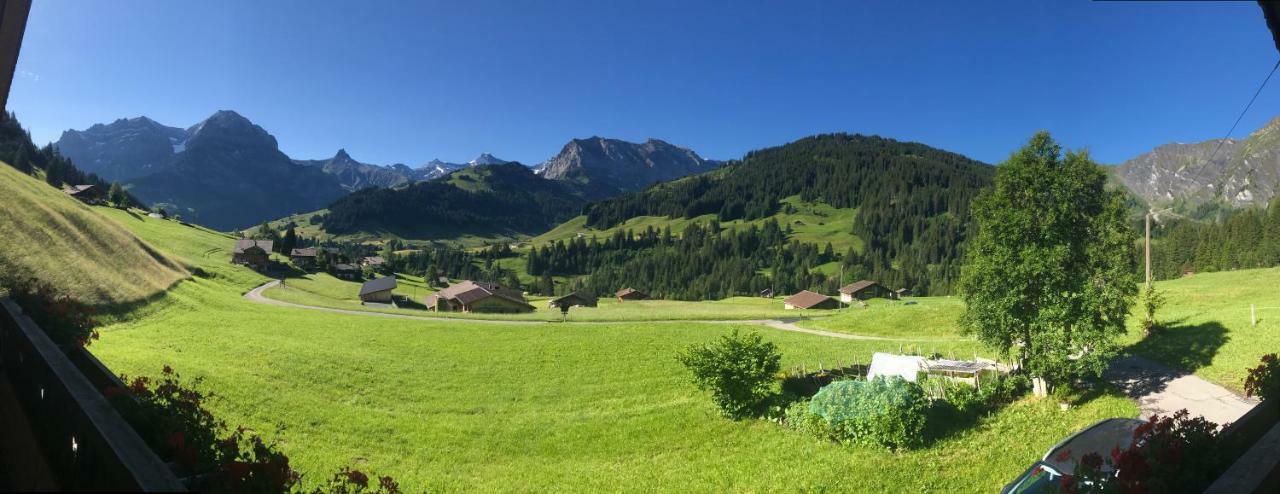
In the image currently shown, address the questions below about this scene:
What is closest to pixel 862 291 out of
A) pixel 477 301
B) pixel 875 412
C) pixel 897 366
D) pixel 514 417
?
pixel 477 301

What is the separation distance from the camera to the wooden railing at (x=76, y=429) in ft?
8.09

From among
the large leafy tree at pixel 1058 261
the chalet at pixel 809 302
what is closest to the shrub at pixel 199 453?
the large leafy tree at pixel 1058 261

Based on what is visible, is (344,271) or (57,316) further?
(344,271)

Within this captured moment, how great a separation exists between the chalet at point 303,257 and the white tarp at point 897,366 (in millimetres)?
117439

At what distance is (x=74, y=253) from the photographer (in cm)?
3161

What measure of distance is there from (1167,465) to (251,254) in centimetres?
11312

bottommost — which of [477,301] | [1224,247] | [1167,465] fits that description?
[477,301]

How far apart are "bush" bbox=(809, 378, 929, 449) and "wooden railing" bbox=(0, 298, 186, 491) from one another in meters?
16.1

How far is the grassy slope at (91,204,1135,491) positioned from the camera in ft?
47.6

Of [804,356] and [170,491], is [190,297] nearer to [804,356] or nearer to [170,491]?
[804,356]

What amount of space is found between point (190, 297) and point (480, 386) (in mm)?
29643

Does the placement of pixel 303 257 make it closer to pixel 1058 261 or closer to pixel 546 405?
pixel 546 405

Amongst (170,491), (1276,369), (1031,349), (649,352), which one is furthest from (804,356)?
(170,491)

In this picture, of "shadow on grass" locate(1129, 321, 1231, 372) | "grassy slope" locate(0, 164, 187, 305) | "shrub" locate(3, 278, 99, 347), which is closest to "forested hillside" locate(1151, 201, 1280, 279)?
"shadow on grass" locate(1129, 321, 1231, 372)
